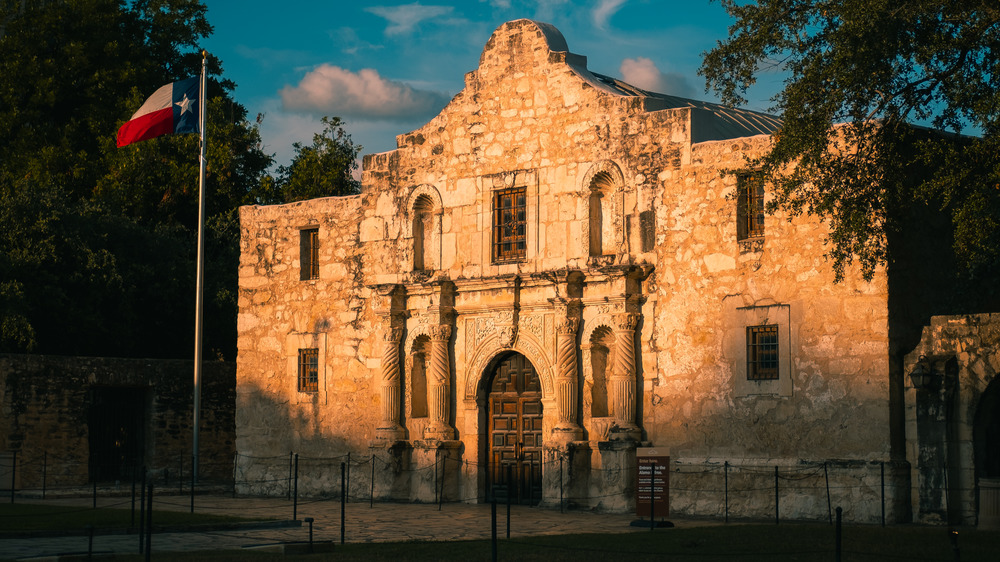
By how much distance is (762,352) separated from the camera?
20.8 m

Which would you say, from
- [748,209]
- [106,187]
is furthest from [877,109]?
[106,187]

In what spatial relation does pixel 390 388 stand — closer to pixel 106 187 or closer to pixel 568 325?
Result: pixel 568 325

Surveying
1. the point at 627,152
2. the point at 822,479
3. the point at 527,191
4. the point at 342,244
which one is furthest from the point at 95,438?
the point at 822,479

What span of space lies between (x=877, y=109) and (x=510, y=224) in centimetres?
816

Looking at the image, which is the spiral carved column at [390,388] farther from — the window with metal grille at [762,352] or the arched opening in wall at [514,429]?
the window with metal grille at [762,352]

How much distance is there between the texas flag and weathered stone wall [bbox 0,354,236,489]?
5.25m

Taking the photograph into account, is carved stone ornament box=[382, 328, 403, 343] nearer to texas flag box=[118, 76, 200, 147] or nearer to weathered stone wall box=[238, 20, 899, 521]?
weathered stone wall box=[238, 20, 899, 521]

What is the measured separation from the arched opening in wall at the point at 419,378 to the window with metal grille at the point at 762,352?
23.0 feet

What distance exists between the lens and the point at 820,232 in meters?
20.2

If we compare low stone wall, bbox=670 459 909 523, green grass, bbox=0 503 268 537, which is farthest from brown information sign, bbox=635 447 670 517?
green grass, bbox=0 503 268 537

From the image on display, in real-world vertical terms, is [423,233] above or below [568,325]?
above

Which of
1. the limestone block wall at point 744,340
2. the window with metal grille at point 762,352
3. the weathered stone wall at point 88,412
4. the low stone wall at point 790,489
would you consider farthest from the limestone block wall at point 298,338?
the window with metal grille at point 762,352

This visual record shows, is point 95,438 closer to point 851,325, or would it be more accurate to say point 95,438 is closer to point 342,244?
point 342,244

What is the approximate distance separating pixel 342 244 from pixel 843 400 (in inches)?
449
